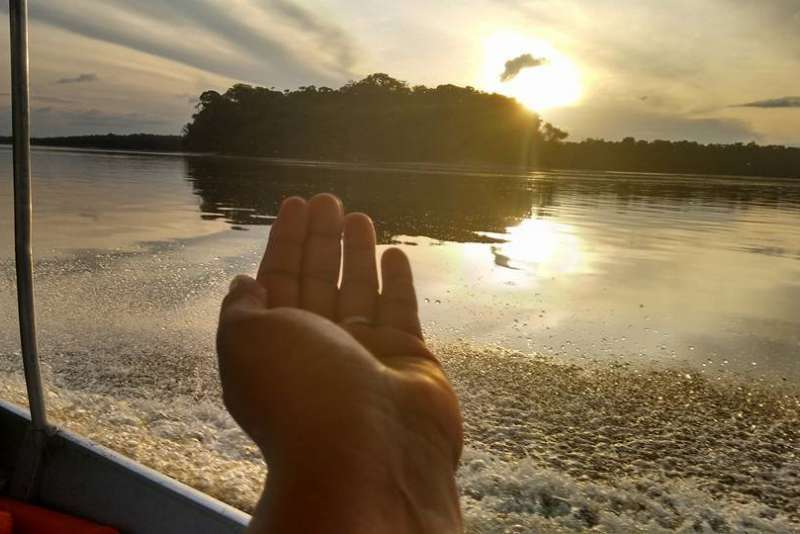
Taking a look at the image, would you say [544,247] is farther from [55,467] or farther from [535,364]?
[55,467]

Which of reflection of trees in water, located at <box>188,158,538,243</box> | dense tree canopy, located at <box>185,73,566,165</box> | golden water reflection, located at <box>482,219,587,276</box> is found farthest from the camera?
dense tree canopy, located at <box>185,73,566,165</box>

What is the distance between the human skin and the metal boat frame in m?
0.20

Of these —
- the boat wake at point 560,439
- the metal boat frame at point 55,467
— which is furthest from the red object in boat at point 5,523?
the boat wake at point 560,439

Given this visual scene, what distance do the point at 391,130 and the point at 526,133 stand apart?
4565mm

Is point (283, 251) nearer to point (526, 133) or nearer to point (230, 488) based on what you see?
point (230, 488)

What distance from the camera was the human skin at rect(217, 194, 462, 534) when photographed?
778 mm

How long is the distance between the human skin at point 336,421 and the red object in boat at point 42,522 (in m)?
0.37

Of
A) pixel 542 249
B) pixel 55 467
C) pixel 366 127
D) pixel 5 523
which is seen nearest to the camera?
pixel 5 523

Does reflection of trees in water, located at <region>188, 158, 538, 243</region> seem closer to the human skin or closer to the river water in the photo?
the river water

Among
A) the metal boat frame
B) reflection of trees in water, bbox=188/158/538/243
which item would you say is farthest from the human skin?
reflection of trees in water, bbox=188/158/538/243

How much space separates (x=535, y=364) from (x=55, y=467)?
1345 mm

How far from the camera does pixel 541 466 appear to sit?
1449 millimetres

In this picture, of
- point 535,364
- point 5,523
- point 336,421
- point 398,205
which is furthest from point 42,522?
Result: point 398,205

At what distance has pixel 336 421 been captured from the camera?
0.84 meters
